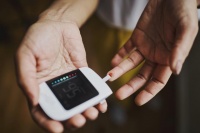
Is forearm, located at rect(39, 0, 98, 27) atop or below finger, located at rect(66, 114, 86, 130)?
atop

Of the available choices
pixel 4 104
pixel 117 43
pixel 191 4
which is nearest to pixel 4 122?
pixel 4 104

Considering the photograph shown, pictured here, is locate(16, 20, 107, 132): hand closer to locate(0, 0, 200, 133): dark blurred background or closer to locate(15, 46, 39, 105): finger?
locate(15, 46, 39, 105): finger

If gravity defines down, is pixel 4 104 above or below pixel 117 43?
below

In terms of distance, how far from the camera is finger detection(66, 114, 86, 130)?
2.37 ft

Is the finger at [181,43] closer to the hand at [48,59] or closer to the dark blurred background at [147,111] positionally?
the hand at [48,59]

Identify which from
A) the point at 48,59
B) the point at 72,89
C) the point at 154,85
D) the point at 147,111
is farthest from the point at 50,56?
the point at 147,111

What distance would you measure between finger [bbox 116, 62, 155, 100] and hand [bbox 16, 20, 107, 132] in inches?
3.2

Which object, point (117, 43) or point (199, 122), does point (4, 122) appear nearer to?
point (117, 43)

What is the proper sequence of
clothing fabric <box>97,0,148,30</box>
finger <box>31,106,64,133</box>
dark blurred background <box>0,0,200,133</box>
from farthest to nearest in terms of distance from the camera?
dark blurred background <box>0,0,200,133</box> → clothing fabric <box>97,0,148,30</box> → finger <box>31,106,64,133</box>

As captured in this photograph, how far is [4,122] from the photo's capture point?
1.60 metres

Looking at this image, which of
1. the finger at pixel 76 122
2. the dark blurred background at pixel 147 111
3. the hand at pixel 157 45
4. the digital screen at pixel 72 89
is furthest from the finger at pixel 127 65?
the dark blurred background at pixel 147 111

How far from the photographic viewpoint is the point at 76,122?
0.72m

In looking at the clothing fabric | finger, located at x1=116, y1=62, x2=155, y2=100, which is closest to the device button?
finger, located at x1=116, y1=62, x2=155, y2=100

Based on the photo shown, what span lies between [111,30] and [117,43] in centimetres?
7
